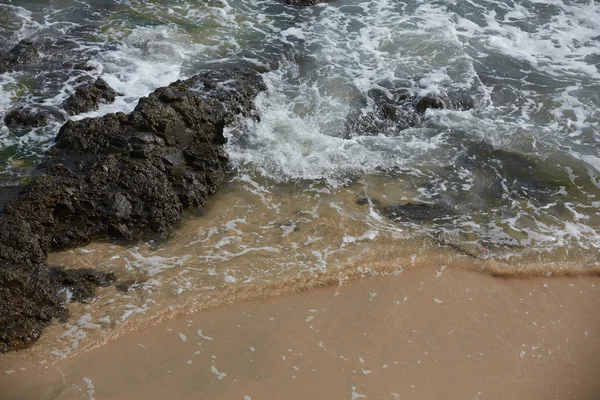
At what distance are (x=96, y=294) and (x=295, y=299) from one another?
1990mm

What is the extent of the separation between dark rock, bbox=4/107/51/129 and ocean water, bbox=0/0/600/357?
0.21 meters

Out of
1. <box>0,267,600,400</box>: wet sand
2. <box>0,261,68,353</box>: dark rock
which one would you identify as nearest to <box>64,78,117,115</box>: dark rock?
<box>0,261,68,353</box>: dark rock

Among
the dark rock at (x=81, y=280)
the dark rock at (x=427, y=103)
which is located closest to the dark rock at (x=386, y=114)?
the dark rock at (x=427, y=103)

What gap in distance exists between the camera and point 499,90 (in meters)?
9.96

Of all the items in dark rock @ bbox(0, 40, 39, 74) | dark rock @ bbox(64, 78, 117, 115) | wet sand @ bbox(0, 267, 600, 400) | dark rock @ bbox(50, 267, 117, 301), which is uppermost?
dark rock @ bbox(0, 40, 39, 74)

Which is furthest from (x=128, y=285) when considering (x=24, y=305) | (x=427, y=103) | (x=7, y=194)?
(x=427, y=103)

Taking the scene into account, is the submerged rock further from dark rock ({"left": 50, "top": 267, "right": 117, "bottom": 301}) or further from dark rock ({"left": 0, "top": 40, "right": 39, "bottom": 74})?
dark rock ({"left": 0, "top": 40, "right": 39, "bottom": 74})

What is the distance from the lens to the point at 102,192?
261 inches

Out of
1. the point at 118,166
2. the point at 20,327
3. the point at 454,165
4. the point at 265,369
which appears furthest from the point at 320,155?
the point at 20,327

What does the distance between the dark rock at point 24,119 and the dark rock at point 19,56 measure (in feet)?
5.34

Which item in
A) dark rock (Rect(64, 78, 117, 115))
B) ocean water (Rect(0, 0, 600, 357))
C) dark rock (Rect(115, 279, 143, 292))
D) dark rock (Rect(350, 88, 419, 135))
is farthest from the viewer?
dark rock (Rect(350, 88, 419, 135))

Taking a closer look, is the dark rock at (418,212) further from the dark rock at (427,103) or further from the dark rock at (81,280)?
the dark rock at (81,280)

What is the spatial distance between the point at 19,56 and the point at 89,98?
6.98 feet

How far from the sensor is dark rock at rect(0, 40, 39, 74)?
31.2 feet
